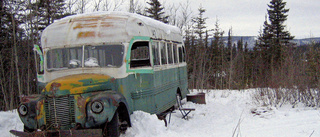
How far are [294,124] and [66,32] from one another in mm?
5839

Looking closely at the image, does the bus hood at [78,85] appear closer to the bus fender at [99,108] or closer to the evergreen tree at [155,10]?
the bus fender at [99,108]

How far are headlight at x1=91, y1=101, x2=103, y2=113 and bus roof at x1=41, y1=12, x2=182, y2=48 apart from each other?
1.70m

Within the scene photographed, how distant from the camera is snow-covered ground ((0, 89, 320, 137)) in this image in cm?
618

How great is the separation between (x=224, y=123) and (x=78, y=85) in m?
4.74

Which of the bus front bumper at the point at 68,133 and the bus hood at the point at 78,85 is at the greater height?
the bus hood at the point at 78,85

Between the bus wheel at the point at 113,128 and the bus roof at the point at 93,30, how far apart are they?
71.2 inches

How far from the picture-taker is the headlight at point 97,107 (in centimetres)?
507

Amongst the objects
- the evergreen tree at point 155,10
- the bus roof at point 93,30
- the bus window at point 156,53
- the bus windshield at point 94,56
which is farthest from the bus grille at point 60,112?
the evergreen tree at point 155,10

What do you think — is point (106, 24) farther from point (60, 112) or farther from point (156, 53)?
point (60, 112)

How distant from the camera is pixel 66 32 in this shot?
21.3 feet

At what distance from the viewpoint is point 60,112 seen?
208 inches

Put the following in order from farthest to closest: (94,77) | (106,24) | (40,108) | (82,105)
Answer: (106,24) → (94,77) → (40,108) → (82,105)

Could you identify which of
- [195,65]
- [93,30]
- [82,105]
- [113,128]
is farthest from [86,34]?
[195,65]

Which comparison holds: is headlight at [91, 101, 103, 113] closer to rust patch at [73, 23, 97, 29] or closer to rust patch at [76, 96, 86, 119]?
rust patch at [76, 96, 86, 119]
